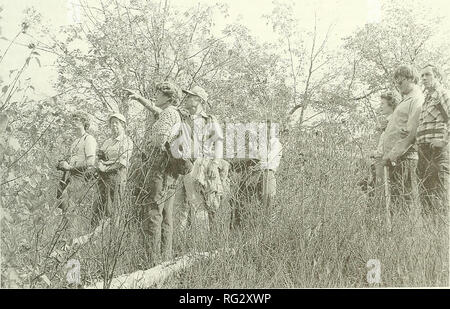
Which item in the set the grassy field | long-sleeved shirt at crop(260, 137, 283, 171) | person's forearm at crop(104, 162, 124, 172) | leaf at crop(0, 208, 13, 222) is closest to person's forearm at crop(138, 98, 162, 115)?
person's forearm at crop(104, 162, 124, 172)

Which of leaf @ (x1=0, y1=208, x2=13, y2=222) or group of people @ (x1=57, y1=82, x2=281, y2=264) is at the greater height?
group of people @ (x1=57, y1=82, x2=281, y2=264)

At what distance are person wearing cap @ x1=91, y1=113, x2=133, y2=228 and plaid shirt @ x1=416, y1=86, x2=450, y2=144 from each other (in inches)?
107

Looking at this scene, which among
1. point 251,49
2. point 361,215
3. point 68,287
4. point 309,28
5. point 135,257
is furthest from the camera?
point 251,49

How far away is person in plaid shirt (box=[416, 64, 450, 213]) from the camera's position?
5.72 meters

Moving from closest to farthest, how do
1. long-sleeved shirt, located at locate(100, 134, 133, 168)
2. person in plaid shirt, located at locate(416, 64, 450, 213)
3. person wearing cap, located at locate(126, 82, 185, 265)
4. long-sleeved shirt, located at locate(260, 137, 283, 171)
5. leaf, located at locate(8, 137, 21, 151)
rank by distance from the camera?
leaf, located at locate(8, 137, 21, 151) → long-sleeved shirt, located at locate(100, 134, 133, 168) → person wearing cap, located at locate(126, 82, 185, 265) → person in plaid shirt, located at locate(416, 64, 450, 213) → long-sleeved shirt, located at locate(260, 137, 283, 171)

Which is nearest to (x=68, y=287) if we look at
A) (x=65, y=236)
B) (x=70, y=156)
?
(x=65, y=236)

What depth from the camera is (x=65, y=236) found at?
15.4ft

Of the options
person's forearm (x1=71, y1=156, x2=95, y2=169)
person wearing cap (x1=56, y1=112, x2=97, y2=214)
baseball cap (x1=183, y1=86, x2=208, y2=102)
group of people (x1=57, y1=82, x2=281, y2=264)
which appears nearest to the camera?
group of people (x1=57, y1=82, x2=281, y2=264)

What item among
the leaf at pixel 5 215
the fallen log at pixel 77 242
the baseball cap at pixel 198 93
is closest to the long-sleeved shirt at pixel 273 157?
the baseball cap at pixel 198 93

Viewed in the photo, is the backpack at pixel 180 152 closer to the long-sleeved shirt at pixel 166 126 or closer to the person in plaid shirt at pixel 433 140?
the long-sleeved shirt at pixel 166 126

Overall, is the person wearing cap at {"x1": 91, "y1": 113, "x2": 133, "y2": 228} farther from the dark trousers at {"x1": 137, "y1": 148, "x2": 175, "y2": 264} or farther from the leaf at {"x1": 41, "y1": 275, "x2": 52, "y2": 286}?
the leaf at {"x1": 41, "y1": 275, "x2": 52, "y2": 286}

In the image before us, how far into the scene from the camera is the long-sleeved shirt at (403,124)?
6.00 metres
